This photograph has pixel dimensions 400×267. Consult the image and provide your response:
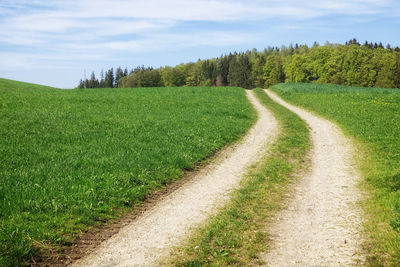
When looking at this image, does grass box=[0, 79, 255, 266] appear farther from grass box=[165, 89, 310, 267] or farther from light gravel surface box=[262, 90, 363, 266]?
light gravel surface box=[262, 90, 363, 266]

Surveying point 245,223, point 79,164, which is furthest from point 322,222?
point 79,164

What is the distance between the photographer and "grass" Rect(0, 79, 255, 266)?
21.9 feet

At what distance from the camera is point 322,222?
23.5 feet

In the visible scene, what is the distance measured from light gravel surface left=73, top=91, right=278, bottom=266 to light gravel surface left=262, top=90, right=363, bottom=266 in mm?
1996

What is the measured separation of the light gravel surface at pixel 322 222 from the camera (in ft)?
18.7

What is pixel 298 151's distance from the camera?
46.1 ft

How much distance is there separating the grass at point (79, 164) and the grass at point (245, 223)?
8.44ft

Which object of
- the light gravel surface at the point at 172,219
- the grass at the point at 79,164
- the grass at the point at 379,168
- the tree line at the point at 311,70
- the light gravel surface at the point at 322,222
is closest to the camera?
the light gravel surface at the point at 322,222

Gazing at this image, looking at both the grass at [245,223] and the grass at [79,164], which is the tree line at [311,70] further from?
the grass at [245,223]

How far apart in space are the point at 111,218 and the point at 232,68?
122 metres

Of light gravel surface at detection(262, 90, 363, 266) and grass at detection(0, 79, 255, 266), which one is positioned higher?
grass at detection(0, 79, 255, 266)

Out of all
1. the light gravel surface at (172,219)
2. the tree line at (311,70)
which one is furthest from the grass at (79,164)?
the tree line at (311,70)

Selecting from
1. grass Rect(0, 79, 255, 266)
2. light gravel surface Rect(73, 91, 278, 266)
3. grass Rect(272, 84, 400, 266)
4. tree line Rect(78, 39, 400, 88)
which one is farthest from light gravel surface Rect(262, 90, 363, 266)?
tree line Rect(78, 39, 400, 88)

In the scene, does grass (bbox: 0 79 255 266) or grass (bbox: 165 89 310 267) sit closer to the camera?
grass (bbox: 165 89 310 267)
